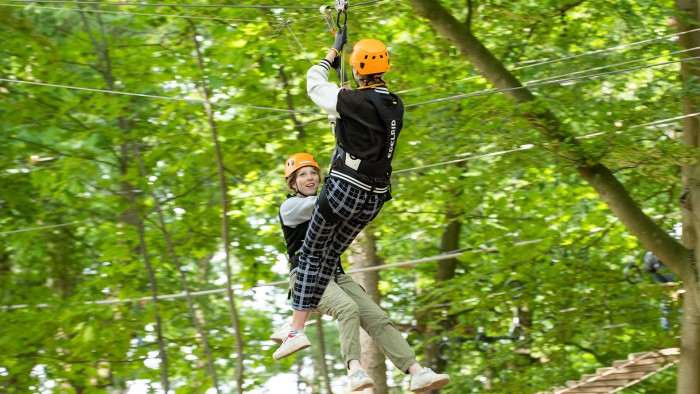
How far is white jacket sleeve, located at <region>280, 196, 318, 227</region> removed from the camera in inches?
193

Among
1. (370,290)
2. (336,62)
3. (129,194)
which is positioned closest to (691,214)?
(370,290)

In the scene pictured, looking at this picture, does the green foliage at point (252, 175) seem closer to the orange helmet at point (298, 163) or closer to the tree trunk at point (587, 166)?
the tree trunk at point (587, 166)

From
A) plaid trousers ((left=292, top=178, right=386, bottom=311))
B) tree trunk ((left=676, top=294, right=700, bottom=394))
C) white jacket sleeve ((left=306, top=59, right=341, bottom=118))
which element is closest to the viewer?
white jacket sleeve ((left=306, top=59, right=341, bottom=118))

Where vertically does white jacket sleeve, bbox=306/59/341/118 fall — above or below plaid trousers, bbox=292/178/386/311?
above

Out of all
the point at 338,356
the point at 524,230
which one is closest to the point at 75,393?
the point at 524,230

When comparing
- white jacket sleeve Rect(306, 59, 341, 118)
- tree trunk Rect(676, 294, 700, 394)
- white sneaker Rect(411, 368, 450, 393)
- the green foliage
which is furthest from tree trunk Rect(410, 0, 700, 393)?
white jacket sleeve Rect(306, 59, 341, 118)

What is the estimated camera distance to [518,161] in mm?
8461

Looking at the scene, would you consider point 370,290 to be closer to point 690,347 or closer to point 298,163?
point 690,347

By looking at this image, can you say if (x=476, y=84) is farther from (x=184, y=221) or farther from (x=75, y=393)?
(x=75, y=393)

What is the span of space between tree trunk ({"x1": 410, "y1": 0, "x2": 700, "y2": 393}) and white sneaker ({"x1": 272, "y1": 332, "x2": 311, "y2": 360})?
128 inches

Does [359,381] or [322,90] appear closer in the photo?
[322,90]

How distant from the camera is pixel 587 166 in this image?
7.59m

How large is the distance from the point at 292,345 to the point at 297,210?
2.19ft

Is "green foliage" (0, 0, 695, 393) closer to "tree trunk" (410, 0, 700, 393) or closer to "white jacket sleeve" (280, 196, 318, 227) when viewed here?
"tree trunk" (410, 0, 700, 393)
